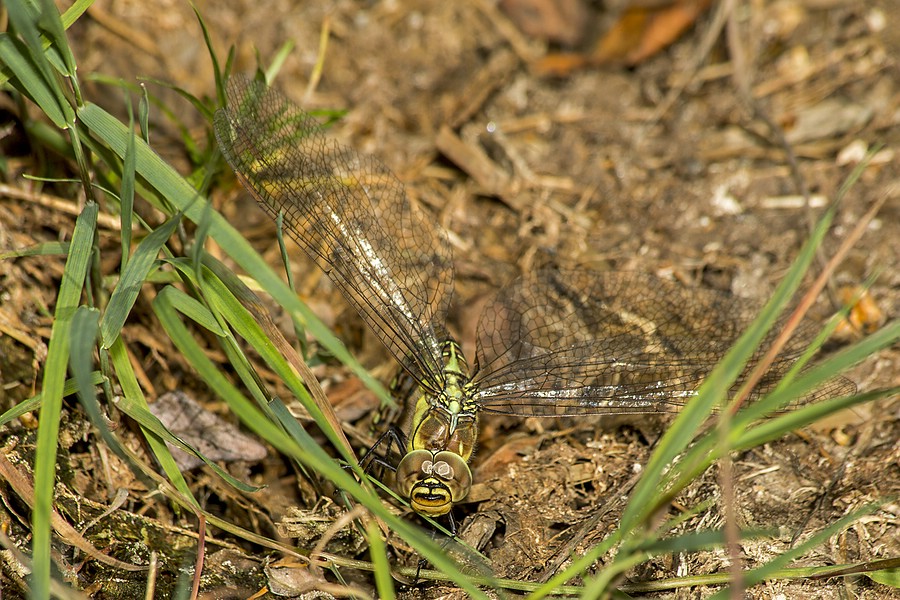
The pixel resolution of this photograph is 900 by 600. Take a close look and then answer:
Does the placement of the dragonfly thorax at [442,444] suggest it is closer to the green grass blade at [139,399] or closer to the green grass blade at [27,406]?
the green grass blade at [139,399]

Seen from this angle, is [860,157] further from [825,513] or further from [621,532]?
[621,532]

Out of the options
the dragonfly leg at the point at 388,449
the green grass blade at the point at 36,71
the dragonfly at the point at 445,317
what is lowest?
the dragonfly leg at the point at 388,449

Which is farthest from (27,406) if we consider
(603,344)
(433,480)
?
→ (603,344)

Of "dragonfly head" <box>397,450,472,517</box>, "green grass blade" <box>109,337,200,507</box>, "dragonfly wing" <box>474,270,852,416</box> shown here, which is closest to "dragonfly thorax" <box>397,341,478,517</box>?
"dragonfly head" <box>397,450,472,517</box>

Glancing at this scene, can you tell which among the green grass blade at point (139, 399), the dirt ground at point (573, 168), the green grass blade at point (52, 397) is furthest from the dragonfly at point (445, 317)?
the green grass blade at point (139, 399)

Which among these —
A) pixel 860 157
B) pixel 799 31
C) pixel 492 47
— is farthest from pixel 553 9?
pixel 860 157

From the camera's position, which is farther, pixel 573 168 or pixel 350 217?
pixel 573 168

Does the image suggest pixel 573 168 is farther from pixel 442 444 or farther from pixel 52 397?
pixel 52 397
